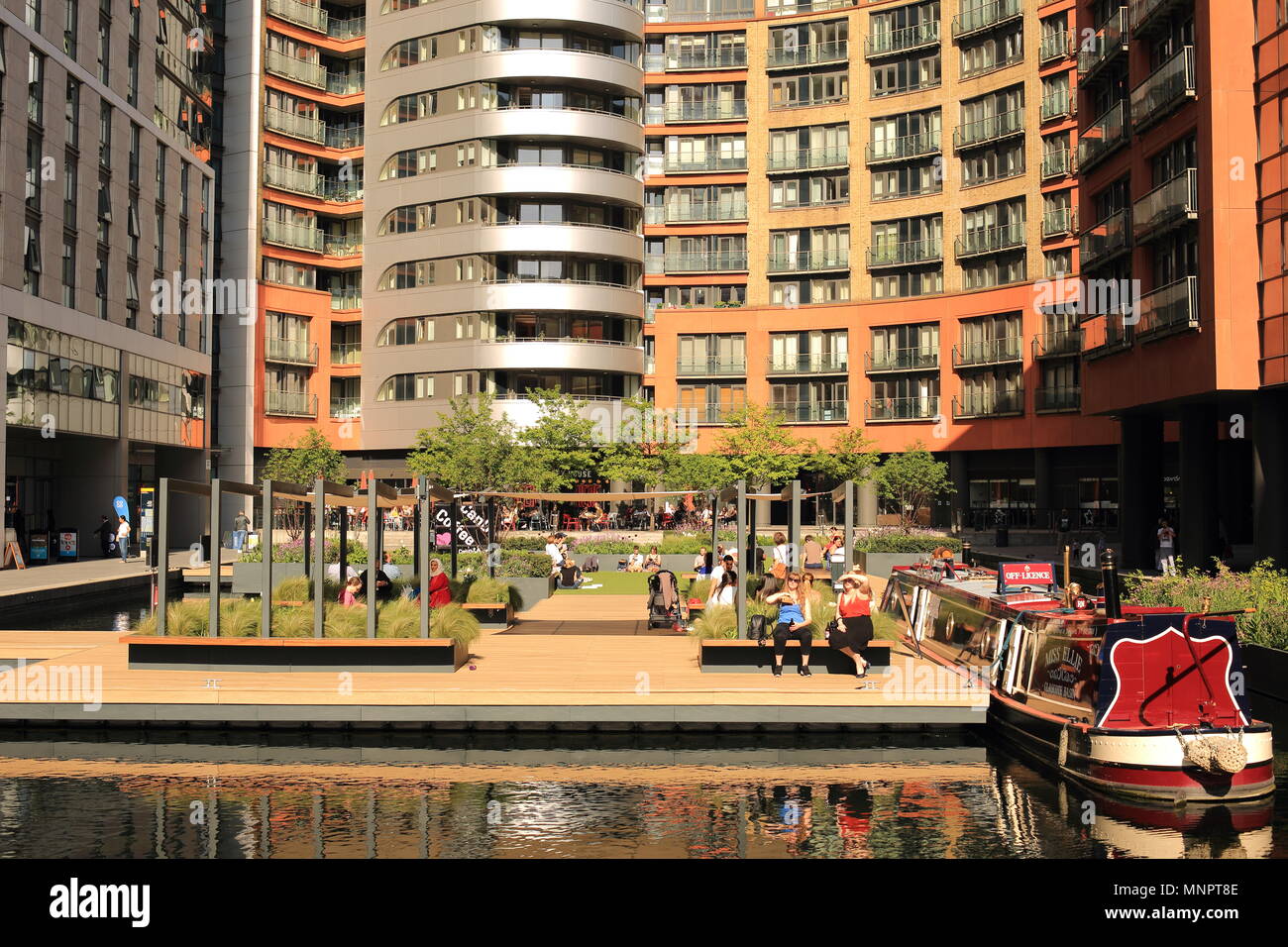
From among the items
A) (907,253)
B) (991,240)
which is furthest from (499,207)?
(991,240)

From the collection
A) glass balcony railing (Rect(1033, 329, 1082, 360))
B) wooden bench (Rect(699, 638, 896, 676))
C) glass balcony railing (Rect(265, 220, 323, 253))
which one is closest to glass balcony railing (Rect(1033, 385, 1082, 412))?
glass balcony railing (Rect(1033, 329, 1082, 360))

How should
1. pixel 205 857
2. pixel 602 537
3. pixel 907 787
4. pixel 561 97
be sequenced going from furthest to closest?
1. pixel 561 97
2. pixel 602 537
3. pixel 907 787
4. pixel 205 857

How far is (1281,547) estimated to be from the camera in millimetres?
35281

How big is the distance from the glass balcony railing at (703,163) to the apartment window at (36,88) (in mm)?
43905

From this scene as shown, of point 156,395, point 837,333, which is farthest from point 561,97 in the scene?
point 156,395

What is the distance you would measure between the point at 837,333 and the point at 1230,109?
4865cm

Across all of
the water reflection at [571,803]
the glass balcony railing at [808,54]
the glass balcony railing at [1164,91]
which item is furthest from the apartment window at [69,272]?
the glass balcony railing at [808,54]

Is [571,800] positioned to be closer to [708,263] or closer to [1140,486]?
[1140,486]

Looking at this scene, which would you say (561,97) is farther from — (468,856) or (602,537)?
(468,856)

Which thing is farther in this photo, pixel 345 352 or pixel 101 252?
pixel 345 352

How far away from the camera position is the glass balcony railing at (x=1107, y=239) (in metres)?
44.3

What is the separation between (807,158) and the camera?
3327 inches

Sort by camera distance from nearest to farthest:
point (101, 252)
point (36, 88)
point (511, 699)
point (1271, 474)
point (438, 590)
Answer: point (511, 699) → point (438, 590) → point (1271, 474) → point (36, 88) → point (101, 252)

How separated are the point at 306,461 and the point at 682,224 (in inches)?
1157
